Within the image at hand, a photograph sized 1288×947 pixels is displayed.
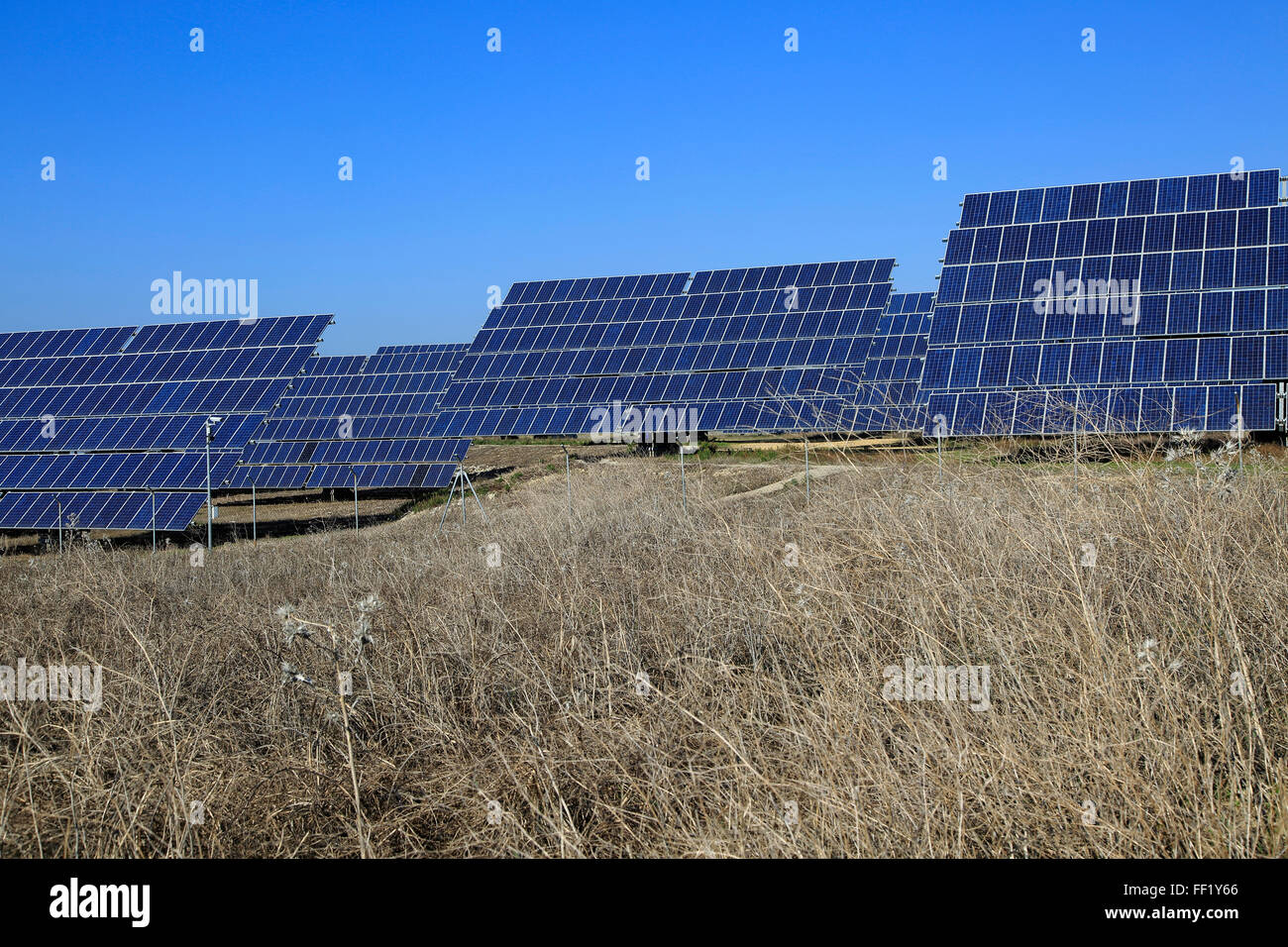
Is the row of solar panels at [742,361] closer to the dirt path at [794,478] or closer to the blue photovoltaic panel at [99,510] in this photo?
the blue photovoltaic panel at [99,510]

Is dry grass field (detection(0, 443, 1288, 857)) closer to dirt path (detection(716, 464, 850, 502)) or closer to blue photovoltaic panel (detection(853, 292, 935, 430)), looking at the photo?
dirt path (detection(716, 464, 850, 502))

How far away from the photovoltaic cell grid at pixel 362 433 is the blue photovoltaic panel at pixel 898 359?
345 inches

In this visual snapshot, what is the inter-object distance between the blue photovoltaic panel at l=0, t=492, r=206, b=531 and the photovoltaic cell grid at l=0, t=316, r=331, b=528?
4 cm

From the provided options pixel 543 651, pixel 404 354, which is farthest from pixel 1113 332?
pixel 404 354

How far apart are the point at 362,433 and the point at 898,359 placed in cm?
1368

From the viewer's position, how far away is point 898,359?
25.3 meters

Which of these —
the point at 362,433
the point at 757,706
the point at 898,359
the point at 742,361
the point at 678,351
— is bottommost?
the point at 757,706

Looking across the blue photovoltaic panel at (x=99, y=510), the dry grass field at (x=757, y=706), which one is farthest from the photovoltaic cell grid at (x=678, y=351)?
the dry grass field at (x=757, y=706)

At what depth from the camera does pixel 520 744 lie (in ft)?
15.7

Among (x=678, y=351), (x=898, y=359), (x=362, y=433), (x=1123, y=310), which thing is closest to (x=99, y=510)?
(x=362, y=433)

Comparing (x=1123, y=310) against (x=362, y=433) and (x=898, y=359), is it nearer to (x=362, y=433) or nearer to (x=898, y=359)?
(x=898, y=359)

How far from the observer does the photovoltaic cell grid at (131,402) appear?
64.1 feet
